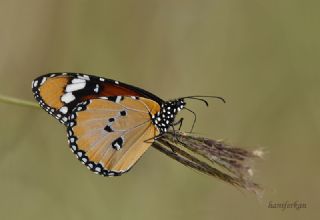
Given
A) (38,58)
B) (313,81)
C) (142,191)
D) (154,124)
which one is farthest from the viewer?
(38,58)

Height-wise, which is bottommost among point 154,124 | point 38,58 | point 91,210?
point 91,210

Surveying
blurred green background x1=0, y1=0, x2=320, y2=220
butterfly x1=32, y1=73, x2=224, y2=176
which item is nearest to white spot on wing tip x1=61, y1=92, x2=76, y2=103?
butterfly x1=32, y1=73, x2=224, y2=176

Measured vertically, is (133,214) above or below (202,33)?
below

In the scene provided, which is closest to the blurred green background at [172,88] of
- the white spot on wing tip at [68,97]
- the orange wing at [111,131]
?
the orange wing at [111,131]

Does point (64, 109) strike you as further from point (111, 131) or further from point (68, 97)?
point (111, 131)

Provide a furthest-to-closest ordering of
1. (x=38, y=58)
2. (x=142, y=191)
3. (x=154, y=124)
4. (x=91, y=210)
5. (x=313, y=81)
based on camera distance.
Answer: (x=38, y=58)
(x=313, y=81)
(x=142, y=191)
(x=91, y=210)
(x=154, y=124)

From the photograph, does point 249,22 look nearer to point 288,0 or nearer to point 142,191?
point 288,0

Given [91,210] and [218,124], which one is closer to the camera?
[91,210]

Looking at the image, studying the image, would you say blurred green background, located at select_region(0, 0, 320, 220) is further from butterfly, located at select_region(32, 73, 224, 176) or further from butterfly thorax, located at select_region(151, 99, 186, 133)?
butterfly thorax, located at select_region(151, 99, 186, 133)

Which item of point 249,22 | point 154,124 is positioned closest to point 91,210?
point 154,124
